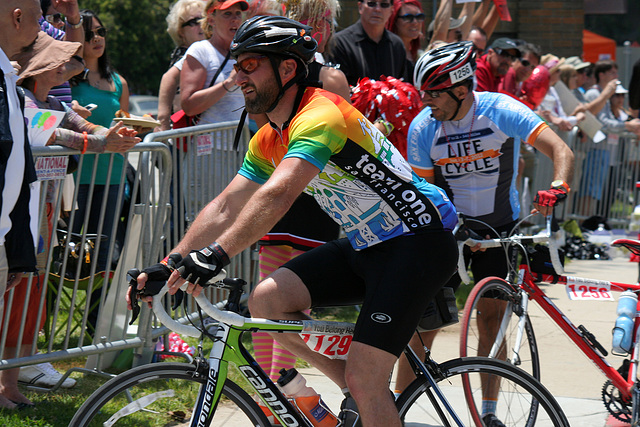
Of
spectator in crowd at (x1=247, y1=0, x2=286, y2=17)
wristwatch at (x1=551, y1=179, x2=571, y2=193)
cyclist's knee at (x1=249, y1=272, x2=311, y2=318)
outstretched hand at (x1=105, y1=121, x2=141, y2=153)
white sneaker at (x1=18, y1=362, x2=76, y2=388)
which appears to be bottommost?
white sneaker at (x1=18, y1=362, x2=76, y2=388)

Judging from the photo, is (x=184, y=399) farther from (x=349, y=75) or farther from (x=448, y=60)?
(x=349, y=75)

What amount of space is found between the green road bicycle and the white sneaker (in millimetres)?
1427

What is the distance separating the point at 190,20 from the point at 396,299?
447cm

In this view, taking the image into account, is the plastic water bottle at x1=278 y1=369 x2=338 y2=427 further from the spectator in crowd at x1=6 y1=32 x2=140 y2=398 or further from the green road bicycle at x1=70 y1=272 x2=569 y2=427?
the spectator in crowd at x1=6 y1=32 x2=140 y2=398

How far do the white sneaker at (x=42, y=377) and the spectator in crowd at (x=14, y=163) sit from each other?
1.81ft

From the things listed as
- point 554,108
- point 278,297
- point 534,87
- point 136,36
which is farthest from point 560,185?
point 136,36

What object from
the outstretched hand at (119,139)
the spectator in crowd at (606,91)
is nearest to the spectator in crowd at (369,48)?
the outstretched hand at (119,139)

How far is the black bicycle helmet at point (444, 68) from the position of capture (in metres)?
4.41

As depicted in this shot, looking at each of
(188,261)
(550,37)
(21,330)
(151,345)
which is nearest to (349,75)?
(151,345)

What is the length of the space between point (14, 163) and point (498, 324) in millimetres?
2471

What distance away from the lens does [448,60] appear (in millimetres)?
4430

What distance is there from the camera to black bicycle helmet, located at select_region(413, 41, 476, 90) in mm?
4410

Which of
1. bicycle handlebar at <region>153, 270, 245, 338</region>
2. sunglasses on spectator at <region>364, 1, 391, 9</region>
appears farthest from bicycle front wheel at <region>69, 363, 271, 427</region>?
sunglasses on spectator at <region>364, 1, 391, 9</region>

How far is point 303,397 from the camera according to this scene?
10.7 feet
